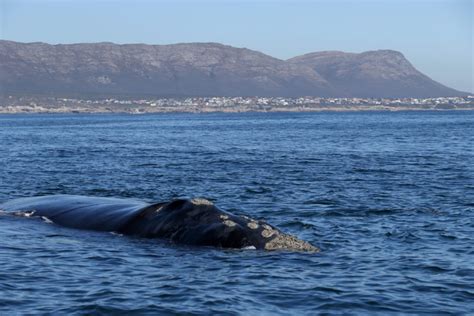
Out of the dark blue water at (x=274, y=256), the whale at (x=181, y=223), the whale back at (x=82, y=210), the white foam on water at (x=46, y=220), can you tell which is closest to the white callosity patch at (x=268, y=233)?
the whale at (x=181, y=223)

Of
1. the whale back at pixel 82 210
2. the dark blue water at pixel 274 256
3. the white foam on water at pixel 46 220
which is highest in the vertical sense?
the whale back at pixel 82 210

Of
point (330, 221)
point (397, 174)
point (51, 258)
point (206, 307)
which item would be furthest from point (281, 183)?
point (206, 307)

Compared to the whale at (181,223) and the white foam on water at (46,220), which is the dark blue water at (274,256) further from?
the whale at (181,223)

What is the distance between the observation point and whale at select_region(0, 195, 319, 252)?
2144 centimetres

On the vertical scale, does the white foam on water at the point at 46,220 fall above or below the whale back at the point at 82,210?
below

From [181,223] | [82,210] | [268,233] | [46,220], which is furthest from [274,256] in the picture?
[46,220]

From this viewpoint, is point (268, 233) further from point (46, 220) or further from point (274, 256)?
point (46, 220)

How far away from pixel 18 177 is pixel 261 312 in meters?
31.4

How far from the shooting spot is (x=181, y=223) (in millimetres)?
22531

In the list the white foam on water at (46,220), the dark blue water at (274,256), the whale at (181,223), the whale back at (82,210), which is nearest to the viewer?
the dark blue water at (274,256)

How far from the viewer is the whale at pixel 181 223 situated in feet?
70.3

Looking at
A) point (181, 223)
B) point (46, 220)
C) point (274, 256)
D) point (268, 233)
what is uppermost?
point (181, 223)

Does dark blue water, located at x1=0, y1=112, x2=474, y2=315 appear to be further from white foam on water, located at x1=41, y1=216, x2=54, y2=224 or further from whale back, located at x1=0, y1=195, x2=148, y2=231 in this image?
whale back, located at x1=0, y1=195, x2=148, y2=231

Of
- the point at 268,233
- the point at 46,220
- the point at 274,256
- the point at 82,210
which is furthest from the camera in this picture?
the point at 82,210
